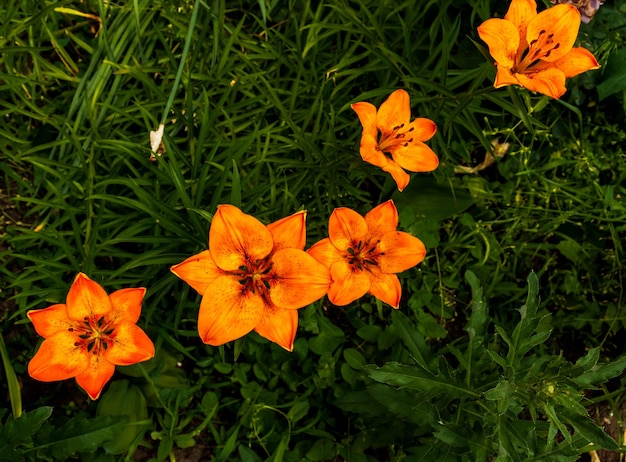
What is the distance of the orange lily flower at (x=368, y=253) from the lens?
58.4 inches

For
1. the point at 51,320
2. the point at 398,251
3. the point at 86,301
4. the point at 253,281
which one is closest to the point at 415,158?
the point at 398,251

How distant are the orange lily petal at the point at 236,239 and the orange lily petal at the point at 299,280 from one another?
49mm

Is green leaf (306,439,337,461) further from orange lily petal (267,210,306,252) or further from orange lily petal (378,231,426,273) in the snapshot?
orange lily petal (267,210,306,252)

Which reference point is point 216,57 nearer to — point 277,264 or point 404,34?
point 404,34

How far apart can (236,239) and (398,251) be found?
18.3 inches

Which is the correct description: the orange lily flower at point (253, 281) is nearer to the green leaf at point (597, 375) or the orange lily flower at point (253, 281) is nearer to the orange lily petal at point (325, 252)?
the orange lily petal at point (325, 252)

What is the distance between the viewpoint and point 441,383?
5.23 ft

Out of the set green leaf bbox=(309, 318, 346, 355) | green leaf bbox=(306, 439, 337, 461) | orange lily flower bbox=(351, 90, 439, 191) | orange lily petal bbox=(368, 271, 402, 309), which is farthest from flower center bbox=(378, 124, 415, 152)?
green leaf bbox=(306, 439, 337, 461)

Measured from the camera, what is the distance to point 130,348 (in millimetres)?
1421

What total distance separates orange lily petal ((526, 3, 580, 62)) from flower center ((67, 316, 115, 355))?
136cm

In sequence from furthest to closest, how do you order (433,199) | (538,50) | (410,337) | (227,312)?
1. (433,199)
2. (410,337)
3. (538,50)
4. (227,312)

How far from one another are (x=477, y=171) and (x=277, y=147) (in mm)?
900

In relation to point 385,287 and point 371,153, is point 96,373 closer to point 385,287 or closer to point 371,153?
point 385,287

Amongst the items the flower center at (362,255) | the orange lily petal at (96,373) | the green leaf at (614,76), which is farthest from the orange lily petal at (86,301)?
the green leaf at (614,76)
